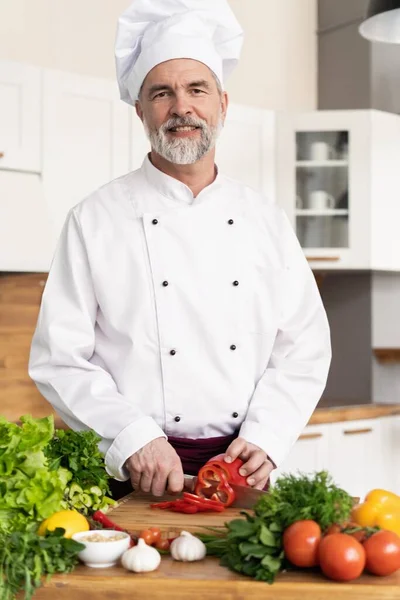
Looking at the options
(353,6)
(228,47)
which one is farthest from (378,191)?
(228,47)

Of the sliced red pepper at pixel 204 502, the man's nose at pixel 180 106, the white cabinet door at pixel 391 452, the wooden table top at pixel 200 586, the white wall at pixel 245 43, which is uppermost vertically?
the white wall at pixel 245 43

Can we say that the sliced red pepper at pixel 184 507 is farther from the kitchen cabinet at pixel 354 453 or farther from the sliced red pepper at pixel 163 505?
the kitchen cabinet at pixel 354 453

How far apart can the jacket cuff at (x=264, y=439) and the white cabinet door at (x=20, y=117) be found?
180cm

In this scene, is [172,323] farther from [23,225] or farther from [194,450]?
[23,225]

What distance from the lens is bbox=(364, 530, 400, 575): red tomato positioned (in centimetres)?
115

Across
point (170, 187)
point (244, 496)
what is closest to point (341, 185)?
point (170, 187)

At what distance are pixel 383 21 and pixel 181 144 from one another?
1.22 metres

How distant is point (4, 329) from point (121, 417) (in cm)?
195

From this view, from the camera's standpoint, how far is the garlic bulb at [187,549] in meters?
1.23

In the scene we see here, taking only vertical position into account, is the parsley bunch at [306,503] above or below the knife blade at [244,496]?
above

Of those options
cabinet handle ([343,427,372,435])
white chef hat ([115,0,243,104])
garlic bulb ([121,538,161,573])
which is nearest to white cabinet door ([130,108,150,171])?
cabinet handle ([343,427,372,435])

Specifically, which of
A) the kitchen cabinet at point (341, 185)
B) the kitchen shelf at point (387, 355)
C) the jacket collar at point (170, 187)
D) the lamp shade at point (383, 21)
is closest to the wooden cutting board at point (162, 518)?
the jacket collar at point (170, 187)

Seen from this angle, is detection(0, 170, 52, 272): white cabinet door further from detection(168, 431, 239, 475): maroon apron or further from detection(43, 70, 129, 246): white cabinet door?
detection(168, 431, 239, 475): maroon apron

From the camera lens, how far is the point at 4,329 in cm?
357
